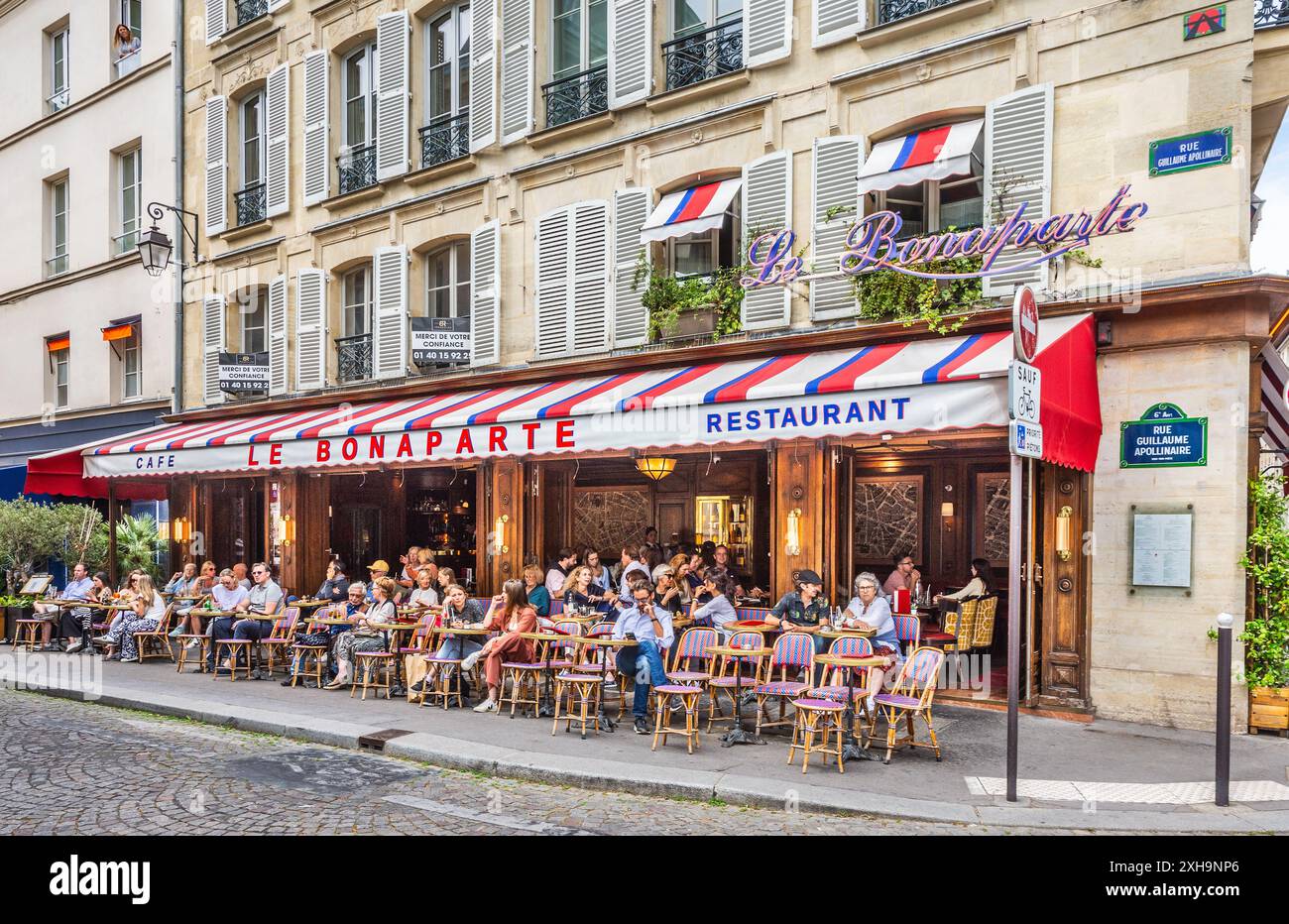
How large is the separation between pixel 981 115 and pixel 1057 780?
651cm

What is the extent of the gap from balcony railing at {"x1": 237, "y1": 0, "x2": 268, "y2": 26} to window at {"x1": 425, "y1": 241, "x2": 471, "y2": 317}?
A: 20.5 feet

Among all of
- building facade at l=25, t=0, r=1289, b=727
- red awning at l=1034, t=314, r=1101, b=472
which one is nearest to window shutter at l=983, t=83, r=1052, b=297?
building facade at l=25, t=0, r=1289, b=727

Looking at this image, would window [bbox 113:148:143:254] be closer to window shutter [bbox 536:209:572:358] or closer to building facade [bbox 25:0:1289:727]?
Result: building facade [bbox 25:0:1289:727]

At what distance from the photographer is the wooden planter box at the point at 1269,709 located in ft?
26.4

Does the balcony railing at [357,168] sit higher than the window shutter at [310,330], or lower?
higher

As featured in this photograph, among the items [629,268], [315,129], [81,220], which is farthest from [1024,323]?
[81,220]

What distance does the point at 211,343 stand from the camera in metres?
17.5

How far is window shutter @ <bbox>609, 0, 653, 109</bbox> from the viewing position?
11.9m

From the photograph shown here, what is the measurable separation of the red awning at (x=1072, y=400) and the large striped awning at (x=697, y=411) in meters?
0.02

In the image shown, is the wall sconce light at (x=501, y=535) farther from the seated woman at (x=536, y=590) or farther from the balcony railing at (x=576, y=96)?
the balcony railing at (x=576, y=96)

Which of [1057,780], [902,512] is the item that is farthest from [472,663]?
[902,512]

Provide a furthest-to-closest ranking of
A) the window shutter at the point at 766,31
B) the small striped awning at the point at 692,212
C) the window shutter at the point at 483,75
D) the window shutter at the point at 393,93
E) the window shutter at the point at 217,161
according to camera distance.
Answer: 1. the window shutter at the point at 217,161
2. the window shutter at the point at 393,93
3. the window shutter at the point at 483,75
4. the small striped awning at the point at 692,212
5. the window shutter at the point at 766,31

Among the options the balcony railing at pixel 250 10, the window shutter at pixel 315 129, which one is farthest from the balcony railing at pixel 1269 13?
the balcony railing at pixel 250 10

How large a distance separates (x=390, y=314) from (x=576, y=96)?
441 cm
